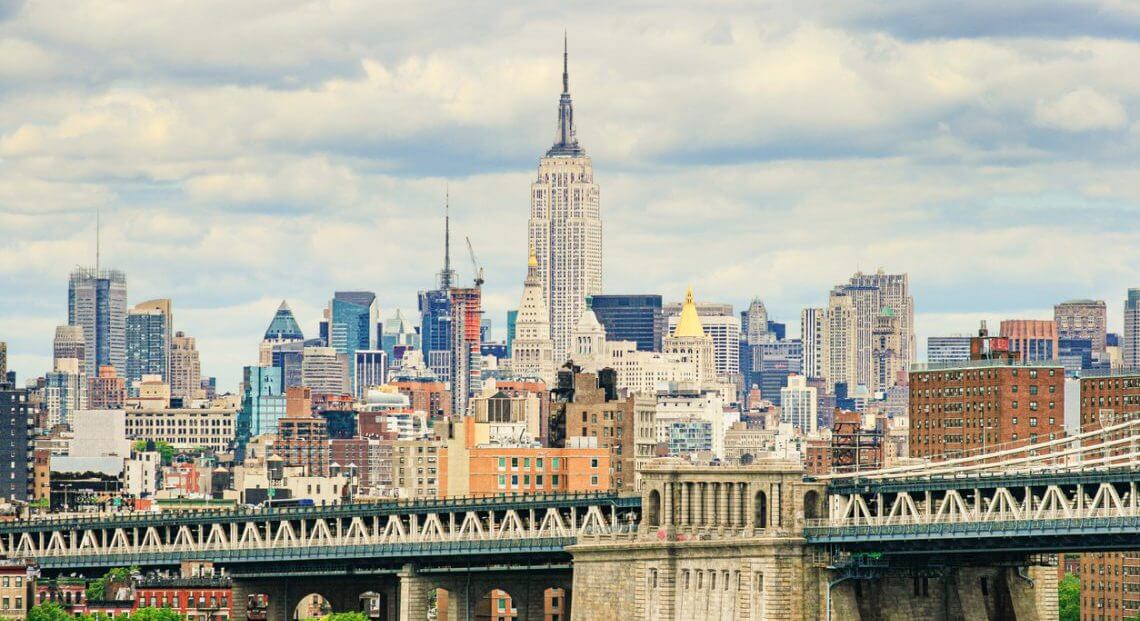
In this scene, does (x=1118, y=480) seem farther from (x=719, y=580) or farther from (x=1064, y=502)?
(x=719, y=580)

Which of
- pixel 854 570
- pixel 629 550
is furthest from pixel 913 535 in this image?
pixel 629 550

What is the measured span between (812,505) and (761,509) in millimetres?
3951

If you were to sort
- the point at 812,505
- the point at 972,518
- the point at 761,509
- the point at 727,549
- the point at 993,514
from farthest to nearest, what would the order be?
the point at 812,505 < the point at 761,509 < the point at 727,549 < the point at 972,518 < the point at 993,514

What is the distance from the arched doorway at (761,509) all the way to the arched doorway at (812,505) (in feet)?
9.59

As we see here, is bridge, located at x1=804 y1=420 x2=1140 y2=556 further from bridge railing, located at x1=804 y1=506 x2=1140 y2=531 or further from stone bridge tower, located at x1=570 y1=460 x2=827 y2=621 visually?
stone bridge tower, located at x1=570 y1=460 x2=827 y2=621

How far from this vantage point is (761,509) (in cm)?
19550

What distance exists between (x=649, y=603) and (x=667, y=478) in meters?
7.32

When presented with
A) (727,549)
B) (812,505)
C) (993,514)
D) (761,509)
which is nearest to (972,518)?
(993,514)

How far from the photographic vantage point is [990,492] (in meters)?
194

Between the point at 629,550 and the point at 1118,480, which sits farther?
the point at 629,550

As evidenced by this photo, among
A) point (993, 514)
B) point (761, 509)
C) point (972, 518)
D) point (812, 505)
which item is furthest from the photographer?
point (812, 505)

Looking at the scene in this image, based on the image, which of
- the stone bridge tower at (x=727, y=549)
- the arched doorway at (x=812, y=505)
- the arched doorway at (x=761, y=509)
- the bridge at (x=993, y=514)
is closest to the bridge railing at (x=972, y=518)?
the bridge at (x=993, y=514)

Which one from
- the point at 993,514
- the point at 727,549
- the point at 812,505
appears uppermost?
the point at 812,505

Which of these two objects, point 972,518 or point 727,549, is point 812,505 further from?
point 972,518
